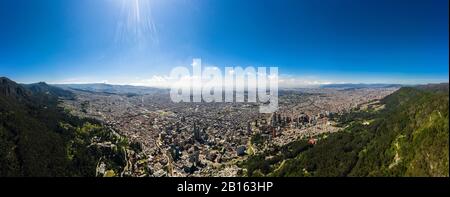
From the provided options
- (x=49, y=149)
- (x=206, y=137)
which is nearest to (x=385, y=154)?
(x=206, y=137)

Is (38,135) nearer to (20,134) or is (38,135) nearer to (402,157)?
(20,134)

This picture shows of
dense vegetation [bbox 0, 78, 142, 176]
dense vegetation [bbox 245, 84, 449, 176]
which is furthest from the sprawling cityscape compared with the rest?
dense vegetation [bbox 0, 78, 142, 176]

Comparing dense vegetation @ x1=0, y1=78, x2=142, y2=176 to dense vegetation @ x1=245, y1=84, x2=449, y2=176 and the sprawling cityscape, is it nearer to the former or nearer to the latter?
the sprawling cityscape

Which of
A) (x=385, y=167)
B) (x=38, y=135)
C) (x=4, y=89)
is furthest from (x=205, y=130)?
(x=385, y=167)

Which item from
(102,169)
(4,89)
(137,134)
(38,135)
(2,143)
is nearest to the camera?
(2,143)

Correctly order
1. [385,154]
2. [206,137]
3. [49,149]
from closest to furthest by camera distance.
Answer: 1. [385,154]
2. [49,149]
3. [206,137]

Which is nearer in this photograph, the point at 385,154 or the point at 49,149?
the point at 385,154

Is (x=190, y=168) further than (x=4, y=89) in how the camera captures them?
No

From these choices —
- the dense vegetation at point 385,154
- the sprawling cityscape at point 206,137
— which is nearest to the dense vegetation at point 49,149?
the sprawling cityscape at point 206,137

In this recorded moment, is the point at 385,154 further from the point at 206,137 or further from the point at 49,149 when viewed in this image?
the point at 49,149
